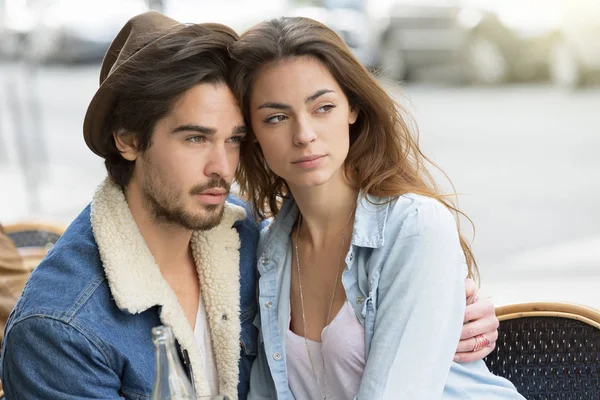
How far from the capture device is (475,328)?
6.73 feet

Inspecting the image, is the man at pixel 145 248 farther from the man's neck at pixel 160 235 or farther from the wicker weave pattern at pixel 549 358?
the wicker weave pattern at pixel 549 358

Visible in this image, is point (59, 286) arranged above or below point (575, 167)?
above

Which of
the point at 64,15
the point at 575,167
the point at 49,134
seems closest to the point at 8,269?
the point at 575,167

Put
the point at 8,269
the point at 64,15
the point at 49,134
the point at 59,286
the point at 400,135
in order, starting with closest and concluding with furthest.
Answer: the point at 59,286 < the point at 400,135 < the point at 8,269 < the point at 49,134 < the point at 64,15

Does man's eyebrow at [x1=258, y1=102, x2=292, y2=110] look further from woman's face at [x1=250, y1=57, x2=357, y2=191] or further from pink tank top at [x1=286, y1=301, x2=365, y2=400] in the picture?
pink tank top at [x1=286, y1=301, x2=365, y2=400]

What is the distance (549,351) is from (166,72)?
4.00 ft

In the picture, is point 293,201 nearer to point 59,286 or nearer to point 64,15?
point 59,286

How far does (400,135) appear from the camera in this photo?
2.28 metres

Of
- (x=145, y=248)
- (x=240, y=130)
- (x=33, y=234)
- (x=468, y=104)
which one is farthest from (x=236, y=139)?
(x=468, y=104)

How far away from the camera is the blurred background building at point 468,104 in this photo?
5.25m

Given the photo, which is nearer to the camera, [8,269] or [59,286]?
[59,286]

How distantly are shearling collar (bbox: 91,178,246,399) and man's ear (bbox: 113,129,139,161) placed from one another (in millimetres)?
86

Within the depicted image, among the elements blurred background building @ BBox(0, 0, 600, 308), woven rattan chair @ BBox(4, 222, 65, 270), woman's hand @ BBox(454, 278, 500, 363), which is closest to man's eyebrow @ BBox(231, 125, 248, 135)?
woman's hand @ BBox(454, 278, 500, 363)

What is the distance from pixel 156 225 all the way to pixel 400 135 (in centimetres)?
70
